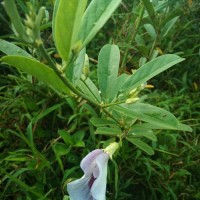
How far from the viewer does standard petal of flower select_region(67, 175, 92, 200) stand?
2.26 feet

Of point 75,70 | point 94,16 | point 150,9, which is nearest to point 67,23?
point 94,16

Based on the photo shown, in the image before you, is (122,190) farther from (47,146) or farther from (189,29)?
(189,29)

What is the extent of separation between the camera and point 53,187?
1.27 m

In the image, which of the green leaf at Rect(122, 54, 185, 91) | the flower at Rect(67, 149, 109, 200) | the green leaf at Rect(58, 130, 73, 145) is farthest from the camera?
the green leaf at Rect(58, 130, 73, 145)

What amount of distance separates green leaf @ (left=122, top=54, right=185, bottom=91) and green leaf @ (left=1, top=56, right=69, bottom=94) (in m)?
0.21

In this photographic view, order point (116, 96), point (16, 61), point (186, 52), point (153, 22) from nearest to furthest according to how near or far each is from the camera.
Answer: point (16, 61) → point (116, 96) → point (153, 22) → point (186, 52)

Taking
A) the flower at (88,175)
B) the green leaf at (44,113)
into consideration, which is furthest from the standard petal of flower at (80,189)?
the green leaf at (44,113)

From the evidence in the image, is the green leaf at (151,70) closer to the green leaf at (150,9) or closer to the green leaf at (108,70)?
the green leaf at (108,70)

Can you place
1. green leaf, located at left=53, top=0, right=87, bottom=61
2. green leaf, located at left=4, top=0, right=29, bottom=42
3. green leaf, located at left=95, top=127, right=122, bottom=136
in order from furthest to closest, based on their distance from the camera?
1. green leaf, located at left=95, top=127, right=122, bottom=136
2. green leaf, located at left=53, top=0, right=87, bottom=61
3. green leaf, located at left=4, top=0, right=29, bottom=42

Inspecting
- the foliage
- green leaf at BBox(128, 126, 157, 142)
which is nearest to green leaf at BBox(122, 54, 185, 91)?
the foliage

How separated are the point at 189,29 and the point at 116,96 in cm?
118

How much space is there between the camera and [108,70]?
35.5 inches

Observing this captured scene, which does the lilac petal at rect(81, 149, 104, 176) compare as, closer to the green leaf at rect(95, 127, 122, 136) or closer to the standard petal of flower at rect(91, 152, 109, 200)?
the standard petal of flower at rect(91, 152, 109, 200)

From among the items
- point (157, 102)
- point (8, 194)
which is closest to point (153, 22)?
point (157, 102)
